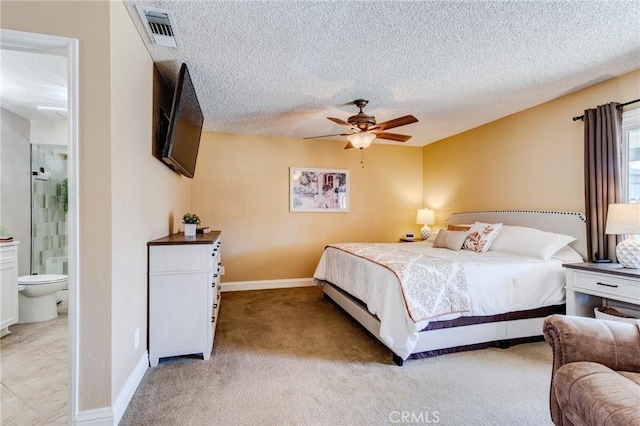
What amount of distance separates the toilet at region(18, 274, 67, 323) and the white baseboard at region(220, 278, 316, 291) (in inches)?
80.3

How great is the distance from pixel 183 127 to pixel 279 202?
2.60 m

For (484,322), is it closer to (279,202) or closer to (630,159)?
(630,159)

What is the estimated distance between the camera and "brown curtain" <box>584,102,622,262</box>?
2.73 meters

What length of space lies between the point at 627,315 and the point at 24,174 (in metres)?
6.61

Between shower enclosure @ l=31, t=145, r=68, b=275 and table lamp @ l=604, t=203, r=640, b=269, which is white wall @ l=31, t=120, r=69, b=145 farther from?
table lamp @ l=604, t=203, r=640, b=269

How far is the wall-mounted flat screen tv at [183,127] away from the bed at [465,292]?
200 centimetres

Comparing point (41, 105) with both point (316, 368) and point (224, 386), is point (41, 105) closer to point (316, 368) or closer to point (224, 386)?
point (224, 386)

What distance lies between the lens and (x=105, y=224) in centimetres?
165

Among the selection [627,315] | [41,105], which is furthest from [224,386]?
[41,105]

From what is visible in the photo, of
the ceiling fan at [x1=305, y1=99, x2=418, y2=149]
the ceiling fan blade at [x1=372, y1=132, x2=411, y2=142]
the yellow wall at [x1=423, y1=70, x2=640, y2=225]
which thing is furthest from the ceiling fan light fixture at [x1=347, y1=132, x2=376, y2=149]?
the yellow wall at [x1=423, y1=70, x2=640, y2=225]

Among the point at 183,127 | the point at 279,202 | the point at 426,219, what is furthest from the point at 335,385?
the point at 426,219

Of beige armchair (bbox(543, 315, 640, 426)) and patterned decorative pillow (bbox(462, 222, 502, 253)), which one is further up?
patterned decorative pillow (bbox(462, 222, 502, 253))

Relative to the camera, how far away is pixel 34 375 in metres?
2.21

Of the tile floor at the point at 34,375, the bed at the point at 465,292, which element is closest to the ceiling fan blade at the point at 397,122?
the bed at the point at 465,292
